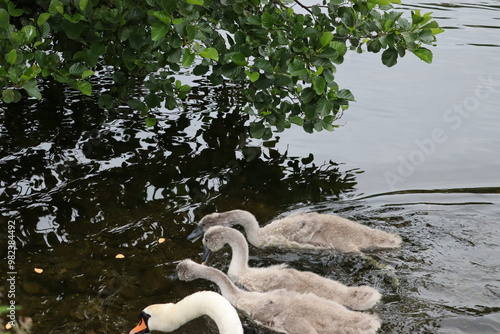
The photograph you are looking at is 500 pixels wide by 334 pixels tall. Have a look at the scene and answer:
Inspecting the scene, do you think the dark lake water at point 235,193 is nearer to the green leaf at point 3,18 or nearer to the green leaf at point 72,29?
the green leaf at point 72,29

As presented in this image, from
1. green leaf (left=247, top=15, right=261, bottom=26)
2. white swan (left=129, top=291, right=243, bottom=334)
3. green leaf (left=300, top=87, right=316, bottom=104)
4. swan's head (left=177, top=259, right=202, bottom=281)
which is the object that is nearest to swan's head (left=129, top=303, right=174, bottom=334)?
white swan (left=129, top=291, right=243, bottom=334)

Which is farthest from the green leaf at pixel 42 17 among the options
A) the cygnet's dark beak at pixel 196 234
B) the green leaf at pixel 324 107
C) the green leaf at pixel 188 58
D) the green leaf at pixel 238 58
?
the green leaf at pixel 324 107

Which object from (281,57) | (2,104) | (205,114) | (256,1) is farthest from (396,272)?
(2,104)

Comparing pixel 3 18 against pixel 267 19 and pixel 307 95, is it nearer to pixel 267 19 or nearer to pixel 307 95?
pixel 267 19

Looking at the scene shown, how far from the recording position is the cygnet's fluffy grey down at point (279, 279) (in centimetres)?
600

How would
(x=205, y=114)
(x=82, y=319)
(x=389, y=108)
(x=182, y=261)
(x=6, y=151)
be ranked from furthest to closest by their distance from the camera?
(x=389, y=108) → (x=205, y=114) → (x=6, y=151) → (x=182, y=261) → (x=82, y=319)

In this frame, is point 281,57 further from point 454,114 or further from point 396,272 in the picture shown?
point 454,114

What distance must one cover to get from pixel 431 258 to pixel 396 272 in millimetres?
424

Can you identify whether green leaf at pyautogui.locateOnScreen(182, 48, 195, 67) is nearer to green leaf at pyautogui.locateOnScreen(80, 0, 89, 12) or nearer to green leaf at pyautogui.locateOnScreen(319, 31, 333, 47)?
green leaf at pyautogui.locateOnScreen(80, 0, 89, 12)

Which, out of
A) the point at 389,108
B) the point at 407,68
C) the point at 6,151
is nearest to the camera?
the point at 6,151

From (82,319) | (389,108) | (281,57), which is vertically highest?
(281,57)

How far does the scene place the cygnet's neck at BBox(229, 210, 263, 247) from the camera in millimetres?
7121

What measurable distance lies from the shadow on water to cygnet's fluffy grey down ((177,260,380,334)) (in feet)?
1.96

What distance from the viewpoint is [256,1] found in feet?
24.7
